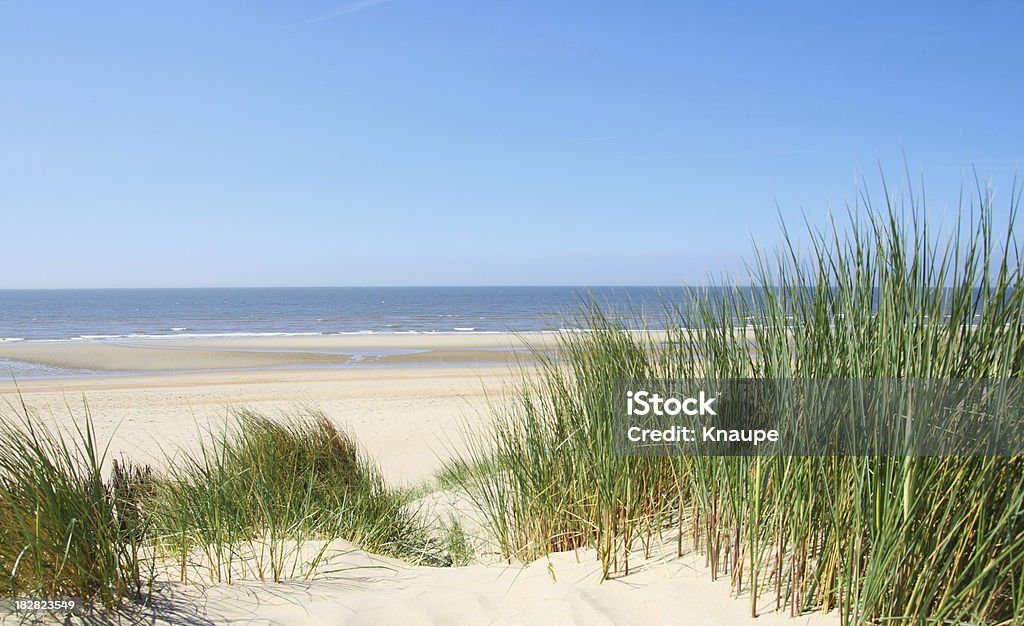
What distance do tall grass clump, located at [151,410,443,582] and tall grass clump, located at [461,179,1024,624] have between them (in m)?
1.06

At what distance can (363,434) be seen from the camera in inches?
396

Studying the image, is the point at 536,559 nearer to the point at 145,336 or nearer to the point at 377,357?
the point at 377,357

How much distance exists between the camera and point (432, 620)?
8.37ft

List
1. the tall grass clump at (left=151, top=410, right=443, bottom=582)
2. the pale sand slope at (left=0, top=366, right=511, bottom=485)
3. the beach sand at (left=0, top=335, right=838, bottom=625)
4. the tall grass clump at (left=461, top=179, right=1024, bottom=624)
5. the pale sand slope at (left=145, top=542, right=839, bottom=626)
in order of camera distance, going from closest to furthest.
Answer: the tall grass clump at (left=461, top=179, right=1024, bottom=624), the pale sand slope at (left=145, top=542, right=839, bottom=626), the beach sand at (left=0, top=335, right=838, bottom=625), the tall grass clump at (left=151, top=410, right=443, bottom=582), the pale sand slope at (left=0, top=366, right=511, bottom=485)

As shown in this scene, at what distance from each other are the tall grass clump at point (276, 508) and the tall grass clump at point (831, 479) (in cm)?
106

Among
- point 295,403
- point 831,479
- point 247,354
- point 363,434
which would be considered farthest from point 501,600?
point 247,354

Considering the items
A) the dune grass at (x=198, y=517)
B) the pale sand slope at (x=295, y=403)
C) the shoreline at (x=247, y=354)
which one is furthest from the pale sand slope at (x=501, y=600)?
the shoreline at (x=247, y=354)

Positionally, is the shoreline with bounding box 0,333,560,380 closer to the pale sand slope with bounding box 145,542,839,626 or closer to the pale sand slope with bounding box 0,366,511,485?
the pale sand slope with bounding box 0,366,511,485

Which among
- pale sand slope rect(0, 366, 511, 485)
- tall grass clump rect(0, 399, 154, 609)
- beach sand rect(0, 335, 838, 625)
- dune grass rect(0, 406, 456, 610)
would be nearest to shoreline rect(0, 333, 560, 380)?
beach sand rect(0, 335, 838, 625)

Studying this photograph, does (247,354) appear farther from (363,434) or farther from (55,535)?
(55,535)

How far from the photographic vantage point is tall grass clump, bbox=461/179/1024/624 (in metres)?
1.90

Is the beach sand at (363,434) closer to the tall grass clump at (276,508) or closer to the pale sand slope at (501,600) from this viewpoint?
the pale sand slope at (501,600)

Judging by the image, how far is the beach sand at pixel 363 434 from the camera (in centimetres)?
254

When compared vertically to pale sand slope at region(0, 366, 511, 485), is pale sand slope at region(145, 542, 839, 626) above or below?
above
